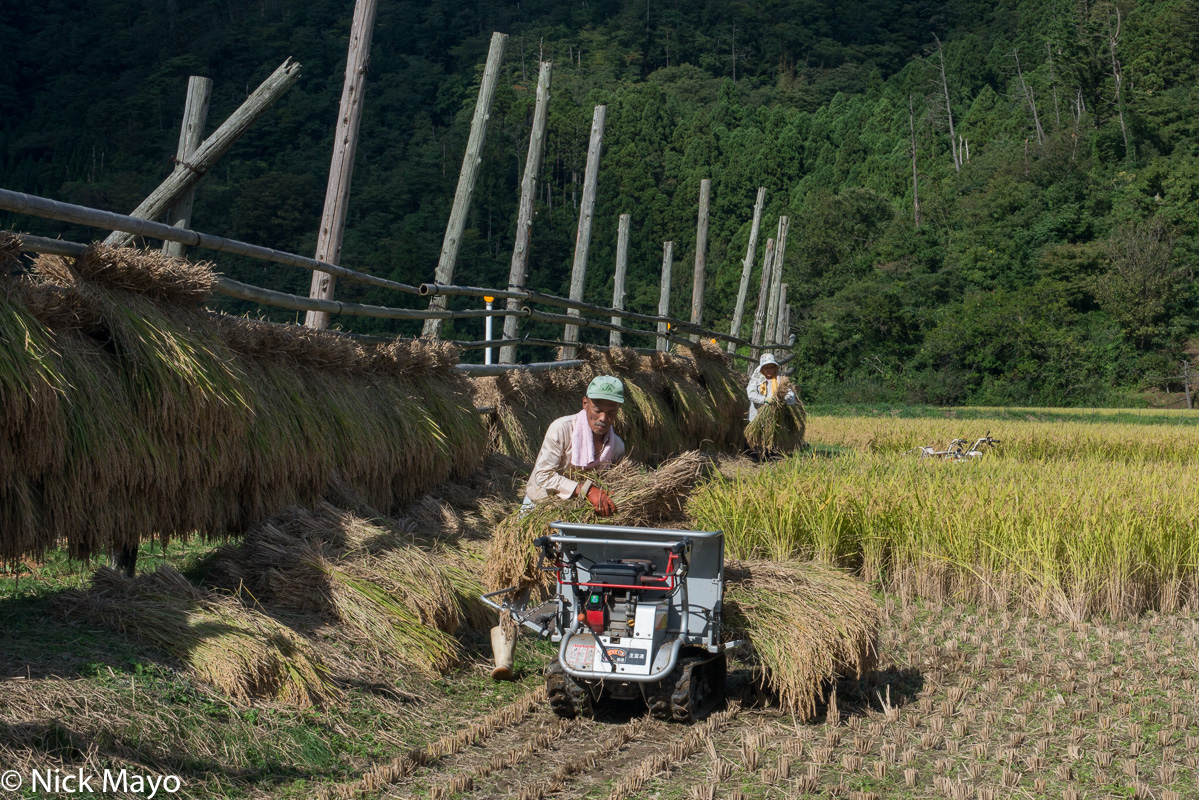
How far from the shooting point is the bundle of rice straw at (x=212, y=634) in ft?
13.1

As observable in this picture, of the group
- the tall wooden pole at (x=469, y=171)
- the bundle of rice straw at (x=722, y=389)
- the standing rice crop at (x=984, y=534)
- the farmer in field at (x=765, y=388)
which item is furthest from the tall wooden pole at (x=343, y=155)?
the bundle of rice straw at (x=722, y=389)

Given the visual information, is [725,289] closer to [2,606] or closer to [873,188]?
[873,188]

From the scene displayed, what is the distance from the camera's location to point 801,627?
4.43 metres

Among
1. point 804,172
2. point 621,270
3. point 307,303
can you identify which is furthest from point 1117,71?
point 307,303

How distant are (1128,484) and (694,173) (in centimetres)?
5120

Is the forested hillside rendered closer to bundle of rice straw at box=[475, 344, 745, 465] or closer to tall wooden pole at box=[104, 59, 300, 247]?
bundle of rice straw at box=[475, 344, 745, 465]

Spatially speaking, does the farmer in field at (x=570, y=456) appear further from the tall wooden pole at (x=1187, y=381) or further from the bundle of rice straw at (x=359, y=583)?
the tall wooden pole at (x=1187, y=381)

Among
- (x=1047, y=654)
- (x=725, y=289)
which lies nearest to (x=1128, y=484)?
(x=1047, y=654)

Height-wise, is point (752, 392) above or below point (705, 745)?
above

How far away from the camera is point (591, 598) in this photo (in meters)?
4.21

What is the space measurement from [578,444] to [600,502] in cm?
49

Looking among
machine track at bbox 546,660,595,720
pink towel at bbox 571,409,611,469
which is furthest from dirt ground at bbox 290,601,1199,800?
pink towel at bbox 571,409,611,469

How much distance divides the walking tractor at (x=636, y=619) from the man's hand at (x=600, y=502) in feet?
1.08

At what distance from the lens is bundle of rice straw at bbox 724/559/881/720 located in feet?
14.3
